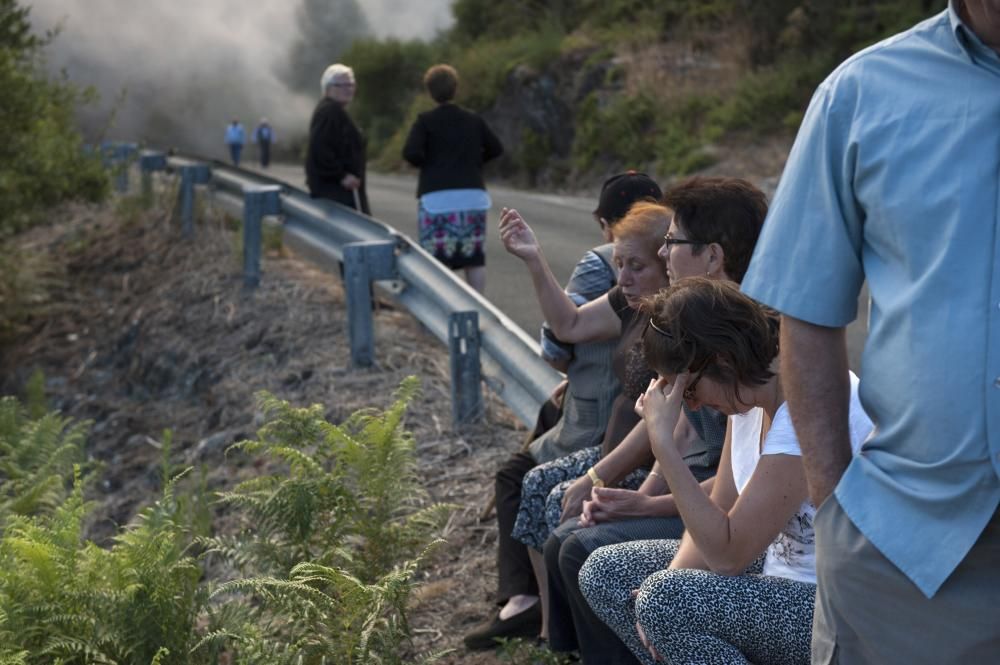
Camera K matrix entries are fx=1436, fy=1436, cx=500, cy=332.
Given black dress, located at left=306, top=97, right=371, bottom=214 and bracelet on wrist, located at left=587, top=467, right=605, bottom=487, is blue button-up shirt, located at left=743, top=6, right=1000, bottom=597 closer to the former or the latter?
bracelet on wrist, located at left=587, top=467, right=605, bottom=487

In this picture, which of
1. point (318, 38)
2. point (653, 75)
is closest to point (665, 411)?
point (653, 75)

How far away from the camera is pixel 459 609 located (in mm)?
4938

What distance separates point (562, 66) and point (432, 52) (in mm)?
15269

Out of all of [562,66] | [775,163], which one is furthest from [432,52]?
[775,163]

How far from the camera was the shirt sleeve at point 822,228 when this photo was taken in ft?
8.08

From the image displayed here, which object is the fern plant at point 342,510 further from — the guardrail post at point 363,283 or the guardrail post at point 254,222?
the guardrail post at point 254,222

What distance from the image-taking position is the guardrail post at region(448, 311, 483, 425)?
20.9 feet

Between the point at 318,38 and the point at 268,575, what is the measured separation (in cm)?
4379

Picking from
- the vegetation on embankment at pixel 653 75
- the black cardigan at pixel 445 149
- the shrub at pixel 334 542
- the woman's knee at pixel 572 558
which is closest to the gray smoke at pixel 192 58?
the vegetation on embankment at pixel 653 75

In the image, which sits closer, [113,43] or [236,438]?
[236,438]

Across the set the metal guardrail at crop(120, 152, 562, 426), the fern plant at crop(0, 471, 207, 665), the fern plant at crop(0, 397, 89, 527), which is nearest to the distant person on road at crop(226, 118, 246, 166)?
the metal guardrail at crop(120, 152, 562, 426)

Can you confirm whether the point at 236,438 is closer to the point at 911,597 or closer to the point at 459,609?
the point at 459,609

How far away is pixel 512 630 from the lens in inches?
182

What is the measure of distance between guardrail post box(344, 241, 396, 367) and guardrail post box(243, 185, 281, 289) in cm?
225
